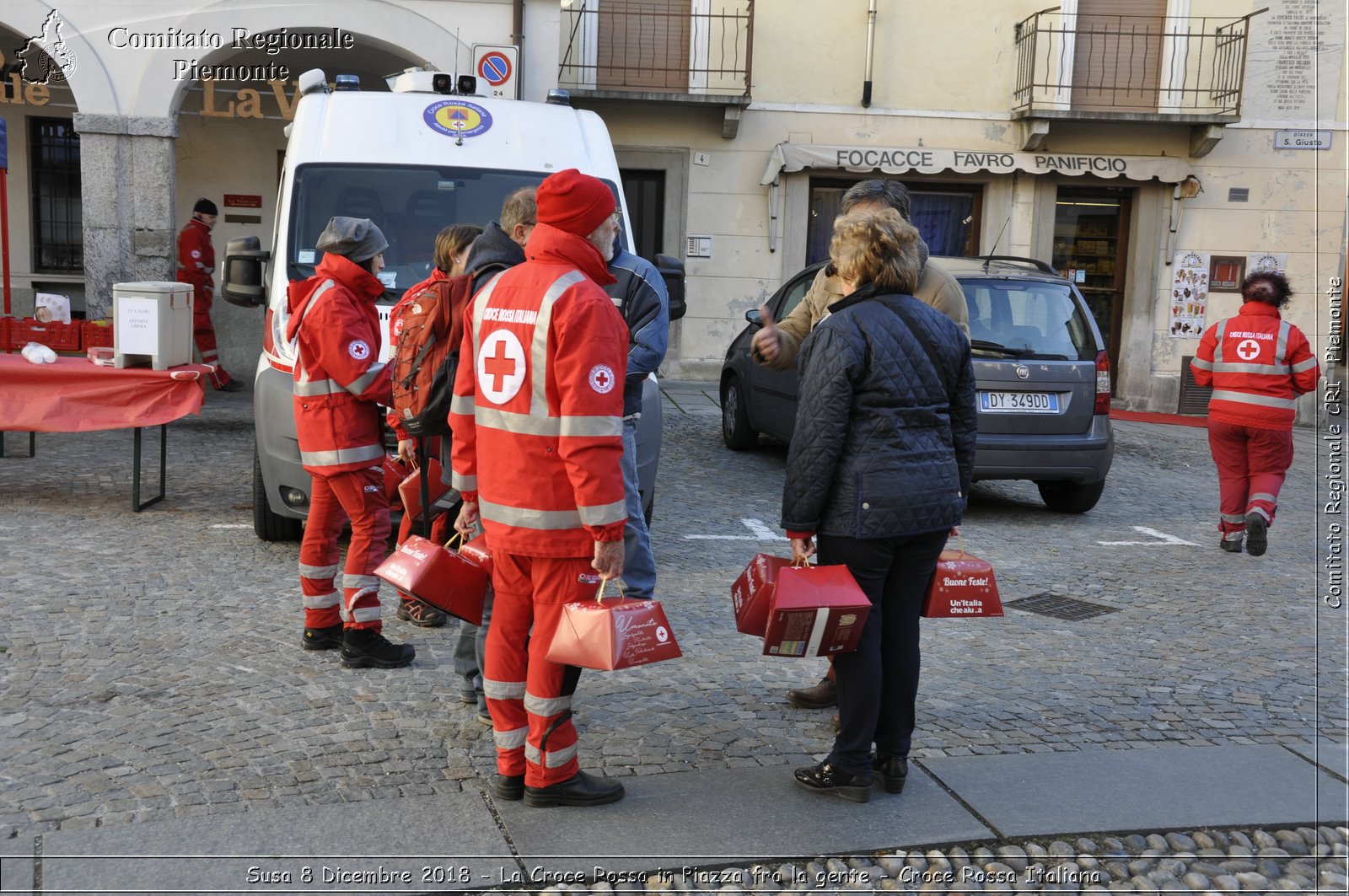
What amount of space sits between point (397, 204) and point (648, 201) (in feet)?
31.2

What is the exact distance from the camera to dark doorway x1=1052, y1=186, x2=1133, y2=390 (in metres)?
16.7

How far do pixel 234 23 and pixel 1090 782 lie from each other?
450 inches

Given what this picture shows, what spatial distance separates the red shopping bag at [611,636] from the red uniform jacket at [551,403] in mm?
186

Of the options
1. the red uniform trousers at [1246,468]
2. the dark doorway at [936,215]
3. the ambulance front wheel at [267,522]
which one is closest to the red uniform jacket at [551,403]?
the ambulance front wheel at [267,522]

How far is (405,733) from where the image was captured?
13.8 feet

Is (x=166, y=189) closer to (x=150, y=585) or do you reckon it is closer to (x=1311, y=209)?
(x=150, y=585)

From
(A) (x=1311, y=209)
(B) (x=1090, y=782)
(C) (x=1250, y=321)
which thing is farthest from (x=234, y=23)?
(A) (x=1311, y=209)

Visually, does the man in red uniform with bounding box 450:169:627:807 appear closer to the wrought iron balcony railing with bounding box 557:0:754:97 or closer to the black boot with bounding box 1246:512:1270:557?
the black boot with bounding box 1246:512:1270:557

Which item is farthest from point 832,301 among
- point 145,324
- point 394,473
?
point 145,324

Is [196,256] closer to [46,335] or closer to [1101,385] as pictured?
[46,335]

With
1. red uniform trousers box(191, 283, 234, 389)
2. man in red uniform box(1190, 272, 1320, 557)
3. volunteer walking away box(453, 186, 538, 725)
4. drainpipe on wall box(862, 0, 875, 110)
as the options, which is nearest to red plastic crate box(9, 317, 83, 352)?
red uniform trousers box(191, 283, 234, 389)

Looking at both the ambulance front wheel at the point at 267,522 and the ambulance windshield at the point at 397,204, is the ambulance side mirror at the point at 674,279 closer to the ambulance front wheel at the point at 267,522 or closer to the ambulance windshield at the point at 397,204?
the ambulance windshield at the point at 397,204

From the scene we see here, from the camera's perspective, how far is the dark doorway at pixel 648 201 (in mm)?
15961

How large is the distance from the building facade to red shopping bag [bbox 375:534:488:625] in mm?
11576
